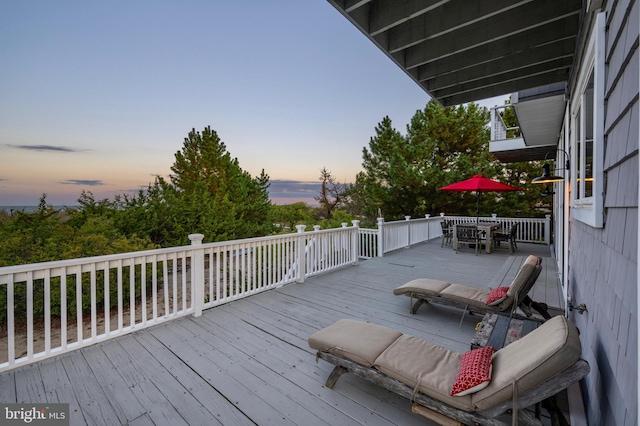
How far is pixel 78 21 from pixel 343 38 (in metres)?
7.63

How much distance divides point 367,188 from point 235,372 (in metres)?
14.5

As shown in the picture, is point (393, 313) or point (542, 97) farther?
point (542, 97)

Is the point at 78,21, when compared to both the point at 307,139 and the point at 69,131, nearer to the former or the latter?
the point at 69,131

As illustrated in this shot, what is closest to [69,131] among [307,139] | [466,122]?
[307,139]

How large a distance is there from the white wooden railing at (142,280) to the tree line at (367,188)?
10.5ft

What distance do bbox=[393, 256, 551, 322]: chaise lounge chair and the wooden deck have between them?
28cm

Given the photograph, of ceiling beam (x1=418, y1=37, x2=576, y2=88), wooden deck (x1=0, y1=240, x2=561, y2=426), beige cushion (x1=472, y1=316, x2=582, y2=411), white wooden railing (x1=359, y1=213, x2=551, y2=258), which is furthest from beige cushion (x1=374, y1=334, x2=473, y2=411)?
white wooden railing (x1=359, y1=213, x2=551, y2=258)

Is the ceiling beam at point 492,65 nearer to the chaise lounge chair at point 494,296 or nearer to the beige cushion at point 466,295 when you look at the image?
the chaise lounge chair at point 494,296

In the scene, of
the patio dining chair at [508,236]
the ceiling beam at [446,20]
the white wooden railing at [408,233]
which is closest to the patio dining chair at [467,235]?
the patio dining chair at [508,236]

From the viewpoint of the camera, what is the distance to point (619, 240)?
3.67ft

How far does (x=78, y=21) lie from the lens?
7.35m

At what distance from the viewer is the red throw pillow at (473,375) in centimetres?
166

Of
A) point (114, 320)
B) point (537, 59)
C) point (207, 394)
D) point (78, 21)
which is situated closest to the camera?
point (207, 394)

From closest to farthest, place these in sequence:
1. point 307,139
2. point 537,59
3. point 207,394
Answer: point 207,394
point 537,59
point 307,139
